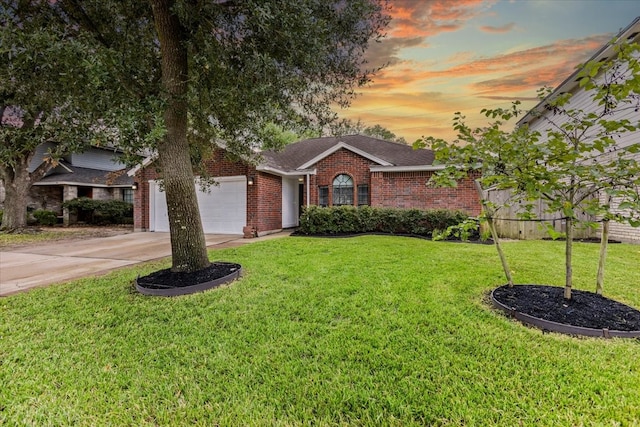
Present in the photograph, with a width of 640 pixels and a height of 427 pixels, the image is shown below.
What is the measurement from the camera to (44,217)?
52.1 feet

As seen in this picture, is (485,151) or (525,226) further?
(525,226)

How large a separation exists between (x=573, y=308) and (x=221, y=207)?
1190cm

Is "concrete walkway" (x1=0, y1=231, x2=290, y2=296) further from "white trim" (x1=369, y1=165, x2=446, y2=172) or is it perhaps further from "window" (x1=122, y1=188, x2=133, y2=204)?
"window" (x1=122, y1=188, x2=133, y2=204)

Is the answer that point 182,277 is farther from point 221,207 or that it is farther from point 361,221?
point 221,207

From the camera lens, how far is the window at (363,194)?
44.1 ft

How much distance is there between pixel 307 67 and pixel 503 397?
5.46 m

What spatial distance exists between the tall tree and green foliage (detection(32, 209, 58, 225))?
38.7 ft

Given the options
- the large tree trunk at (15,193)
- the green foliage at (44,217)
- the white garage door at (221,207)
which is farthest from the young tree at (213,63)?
the green foliage at (44,217)

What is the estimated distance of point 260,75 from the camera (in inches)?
193

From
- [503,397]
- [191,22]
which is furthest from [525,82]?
[503,397]

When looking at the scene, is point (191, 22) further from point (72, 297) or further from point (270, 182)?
point (270, 182)

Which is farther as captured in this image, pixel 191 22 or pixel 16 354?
pixel 191 22

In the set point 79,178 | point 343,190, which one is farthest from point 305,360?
point 79,178

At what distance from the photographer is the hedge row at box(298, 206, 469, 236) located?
1046cm
